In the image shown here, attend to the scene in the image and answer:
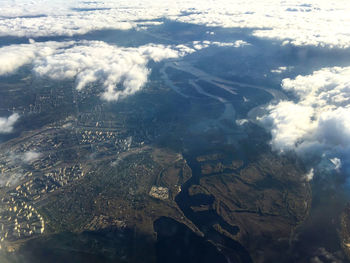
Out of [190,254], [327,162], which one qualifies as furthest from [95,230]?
[327,162]

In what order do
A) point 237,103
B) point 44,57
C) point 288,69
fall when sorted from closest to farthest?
1. point 237,103
2. point 288,69
3. point 44,57

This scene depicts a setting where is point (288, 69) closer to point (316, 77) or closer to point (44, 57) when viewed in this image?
point (316, 77)

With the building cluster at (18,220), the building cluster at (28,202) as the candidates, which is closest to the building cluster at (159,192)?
the building cluster at (28,202)

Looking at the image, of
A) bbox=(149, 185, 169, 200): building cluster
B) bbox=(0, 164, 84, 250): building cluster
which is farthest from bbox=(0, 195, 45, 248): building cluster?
bbox=(149, 185, 169, 200): building cluster

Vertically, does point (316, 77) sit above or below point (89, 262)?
above

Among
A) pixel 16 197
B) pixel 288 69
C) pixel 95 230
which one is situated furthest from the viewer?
pixel 288 69

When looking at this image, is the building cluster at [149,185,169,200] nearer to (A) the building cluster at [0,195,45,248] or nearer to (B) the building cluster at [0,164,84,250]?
(B) the building cluster at [0,164,84,250]

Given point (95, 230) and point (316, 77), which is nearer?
point (95, 230)

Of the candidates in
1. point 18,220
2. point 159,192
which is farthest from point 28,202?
point 159,192

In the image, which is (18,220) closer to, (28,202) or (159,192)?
(28,202)

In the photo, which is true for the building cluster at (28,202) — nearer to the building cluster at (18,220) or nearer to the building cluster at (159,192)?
the building cluster at (18,220)
